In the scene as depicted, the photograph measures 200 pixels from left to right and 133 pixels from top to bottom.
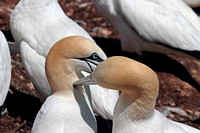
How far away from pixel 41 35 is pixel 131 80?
2088 millimetres

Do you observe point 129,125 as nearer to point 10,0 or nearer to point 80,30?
point 80,30

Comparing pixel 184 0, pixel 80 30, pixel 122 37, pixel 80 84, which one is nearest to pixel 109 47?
pixel 122 37

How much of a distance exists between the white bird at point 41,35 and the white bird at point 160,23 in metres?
1.26

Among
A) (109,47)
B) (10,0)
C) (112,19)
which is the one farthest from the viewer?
(10,0)

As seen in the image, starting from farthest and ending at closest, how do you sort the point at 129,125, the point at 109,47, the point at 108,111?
the point at 109,47 → the point at 108,111 → the point at 129,125

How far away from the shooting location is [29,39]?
18.9 feet

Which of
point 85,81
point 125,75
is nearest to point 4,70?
point 85,81

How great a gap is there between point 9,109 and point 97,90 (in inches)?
59.8

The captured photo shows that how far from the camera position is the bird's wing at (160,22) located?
696 cm

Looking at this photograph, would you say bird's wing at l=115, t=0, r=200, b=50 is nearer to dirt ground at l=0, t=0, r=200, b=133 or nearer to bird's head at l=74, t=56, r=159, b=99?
dirt ground at l=0, t=0, r=200, b=133

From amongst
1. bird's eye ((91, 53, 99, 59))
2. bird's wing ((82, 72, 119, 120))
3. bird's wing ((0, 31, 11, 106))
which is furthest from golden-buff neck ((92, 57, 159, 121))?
bird's wing ((0, 31, 11, 106))

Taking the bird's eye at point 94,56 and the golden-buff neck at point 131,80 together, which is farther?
the bird's eye at point 94,56

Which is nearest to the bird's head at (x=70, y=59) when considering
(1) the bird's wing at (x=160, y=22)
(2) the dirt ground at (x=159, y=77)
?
(2) the dirt ground at (x=159, y=77)

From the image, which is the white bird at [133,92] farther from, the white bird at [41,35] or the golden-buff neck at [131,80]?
the white bird at [41,35]
